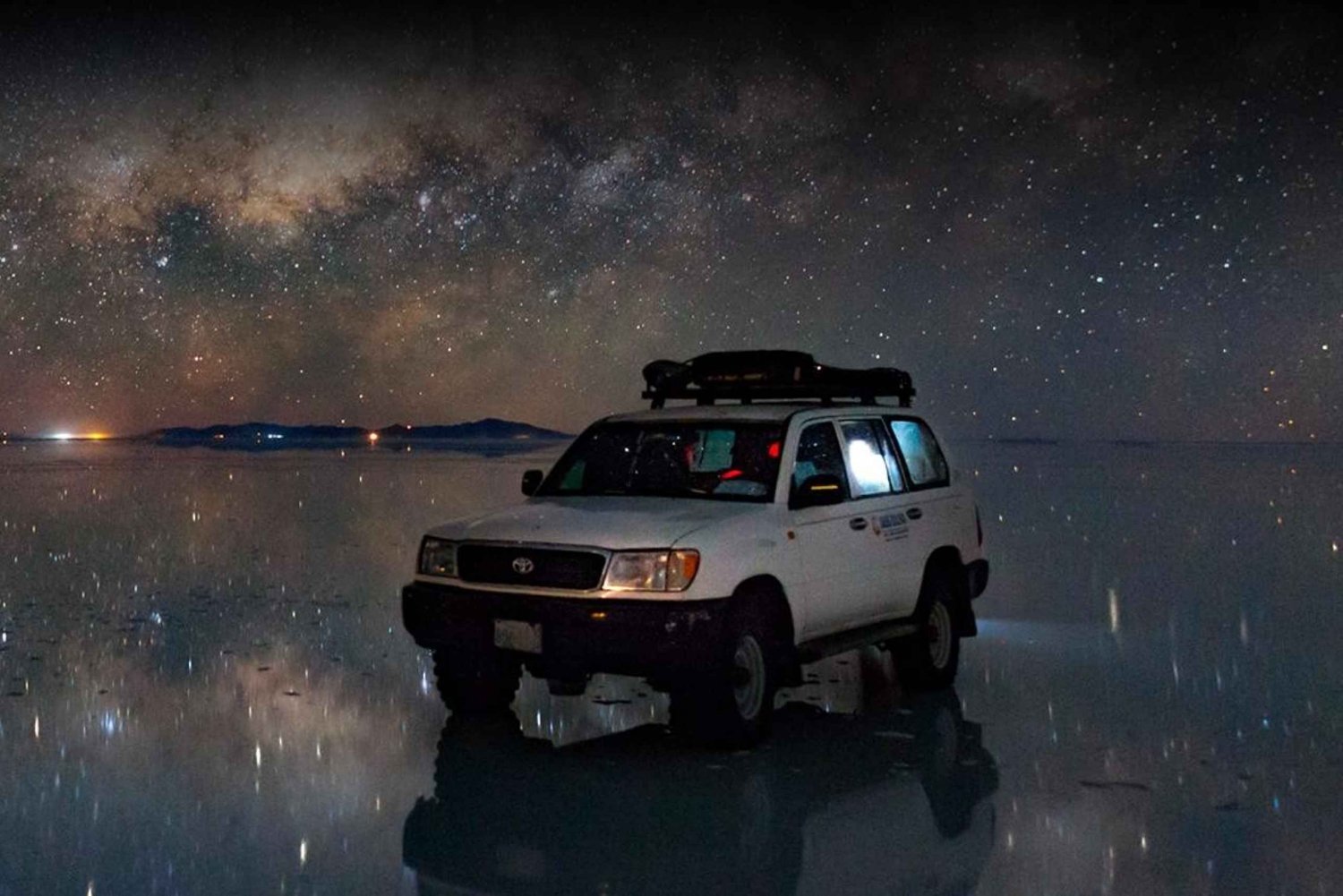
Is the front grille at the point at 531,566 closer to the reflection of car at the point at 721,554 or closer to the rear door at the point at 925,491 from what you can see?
the reflection of car at the point at 721,554

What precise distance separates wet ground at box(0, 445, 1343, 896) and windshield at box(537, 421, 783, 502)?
1419 mm

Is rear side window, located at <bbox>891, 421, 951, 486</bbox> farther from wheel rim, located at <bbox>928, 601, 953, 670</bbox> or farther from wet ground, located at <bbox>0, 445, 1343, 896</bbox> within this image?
wet ground, located at <bbox>0, 445, 1343, 896</bbox>

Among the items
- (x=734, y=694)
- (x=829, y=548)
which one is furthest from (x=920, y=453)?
(x=734, y=694)

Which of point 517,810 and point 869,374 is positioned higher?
point 869,374

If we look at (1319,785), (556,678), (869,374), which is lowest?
(1319,785)

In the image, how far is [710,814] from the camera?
6777 millimetres

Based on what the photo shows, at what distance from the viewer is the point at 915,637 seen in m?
9.97

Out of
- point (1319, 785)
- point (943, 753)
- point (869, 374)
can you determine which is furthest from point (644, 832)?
point (869, 374)

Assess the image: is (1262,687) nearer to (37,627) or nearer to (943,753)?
(943,753)

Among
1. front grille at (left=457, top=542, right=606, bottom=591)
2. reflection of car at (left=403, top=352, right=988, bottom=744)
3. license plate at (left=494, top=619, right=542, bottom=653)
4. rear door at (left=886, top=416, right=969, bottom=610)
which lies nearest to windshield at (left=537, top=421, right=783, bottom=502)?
reflection of car at (left=403, top=352, right=988, bottom=744)

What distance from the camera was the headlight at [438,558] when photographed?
8.70 meters

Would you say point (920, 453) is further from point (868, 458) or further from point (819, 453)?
point (819, 453)

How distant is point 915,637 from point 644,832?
13.0 ft

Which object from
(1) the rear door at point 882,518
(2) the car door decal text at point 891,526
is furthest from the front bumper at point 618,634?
(2) the car door decal text at point 891,526
